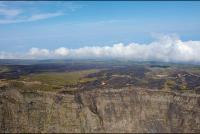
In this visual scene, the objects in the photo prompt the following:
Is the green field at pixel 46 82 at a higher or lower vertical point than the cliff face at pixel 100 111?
higher

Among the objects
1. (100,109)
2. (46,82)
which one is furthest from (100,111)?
(46,82)

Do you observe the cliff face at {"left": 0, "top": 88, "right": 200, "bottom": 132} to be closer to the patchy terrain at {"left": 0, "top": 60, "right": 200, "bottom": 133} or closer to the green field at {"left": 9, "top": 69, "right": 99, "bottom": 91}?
the patchy terrain at {"left": 0, "top": 60, "right": 200, "bottom": 133}

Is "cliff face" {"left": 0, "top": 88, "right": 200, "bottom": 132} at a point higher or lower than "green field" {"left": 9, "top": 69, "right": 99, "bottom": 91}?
lower

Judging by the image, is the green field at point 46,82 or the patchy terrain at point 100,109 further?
the green field at point 46,82

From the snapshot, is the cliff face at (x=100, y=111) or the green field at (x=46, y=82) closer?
the cliff face at (x=100, y=111)

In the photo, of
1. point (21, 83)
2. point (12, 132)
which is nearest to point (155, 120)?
point (12, 132)

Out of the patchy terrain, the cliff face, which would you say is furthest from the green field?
the cliff face

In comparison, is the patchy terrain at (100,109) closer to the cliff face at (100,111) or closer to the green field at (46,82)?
the cliff face at (100,111)

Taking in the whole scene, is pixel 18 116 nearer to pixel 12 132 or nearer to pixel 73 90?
pixel 12 132

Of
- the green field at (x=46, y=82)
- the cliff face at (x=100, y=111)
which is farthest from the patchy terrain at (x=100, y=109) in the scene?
the green field at (x=46, y=82)
